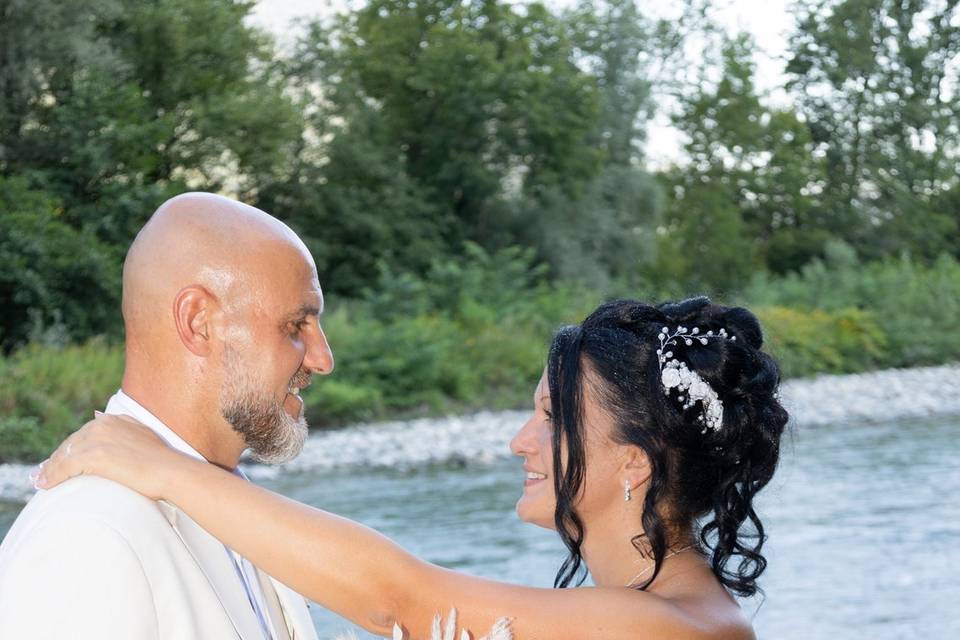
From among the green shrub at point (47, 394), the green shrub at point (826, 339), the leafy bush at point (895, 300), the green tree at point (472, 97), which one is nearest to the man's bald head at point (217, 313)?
the green shrub at point (47, 394)

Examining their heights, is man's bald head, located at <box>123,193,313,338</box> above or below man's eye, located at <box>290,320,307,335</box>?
above

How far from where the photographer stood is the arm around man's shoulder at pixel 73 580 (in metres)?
1.65

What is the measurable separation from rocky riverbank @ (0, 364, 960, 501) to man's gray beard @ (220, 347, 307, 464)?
39.8 feet

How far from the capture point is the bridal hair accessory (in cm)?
241

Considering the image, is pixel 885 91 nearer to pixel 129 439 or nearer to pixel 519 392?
pixel 519 392

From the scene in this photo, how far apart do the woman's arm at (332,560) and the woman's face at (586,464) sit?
0.30 meters

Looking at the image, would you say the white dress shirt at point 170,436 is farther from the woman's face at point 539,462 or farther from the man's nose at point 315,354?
the woman's face at point 539,462

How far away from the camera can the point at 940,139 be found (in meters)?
42.2

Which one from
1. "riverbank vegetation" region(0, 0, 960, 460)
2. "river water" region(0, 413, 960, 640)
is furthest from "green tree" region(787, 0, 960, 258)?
"river water" region(0, 413, 960, 640)

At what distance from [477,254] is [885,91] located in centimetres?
1956

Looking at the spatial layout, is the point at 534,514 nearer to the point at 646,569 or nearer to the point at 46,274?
the point at 646,569

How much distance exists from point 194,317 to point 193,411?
16 cm

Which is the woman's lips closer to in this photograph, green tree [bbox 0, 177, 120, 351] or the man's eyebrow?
the man's eyebrow

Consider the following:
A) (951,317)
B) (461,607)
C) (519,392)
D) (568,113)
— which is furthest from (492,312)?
(461,607)
